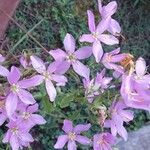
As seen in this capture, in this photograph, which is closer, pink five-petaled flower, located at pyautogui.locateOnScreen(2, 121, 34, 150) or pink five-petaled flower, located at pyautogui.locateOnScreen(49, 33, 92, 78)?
pink five-petaled flower, located at pyautogui.locateOnScreen(49, 33, 92, 78)

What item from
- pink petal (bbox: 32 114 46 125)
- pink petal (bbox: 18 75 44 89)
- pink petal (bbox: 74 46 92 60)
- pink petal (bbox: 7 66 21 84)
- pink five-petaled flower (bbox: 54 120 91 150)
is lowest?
pink five-petaled flower (bbox: 54 120 91 150)

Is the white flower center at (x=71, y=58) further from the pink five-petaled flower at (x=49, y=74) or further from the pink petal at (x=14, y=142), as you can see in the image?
the pink petal at (x=14, y=142)

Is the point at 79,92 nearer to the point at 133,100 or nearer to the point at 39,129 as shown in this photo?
the point at 133,100

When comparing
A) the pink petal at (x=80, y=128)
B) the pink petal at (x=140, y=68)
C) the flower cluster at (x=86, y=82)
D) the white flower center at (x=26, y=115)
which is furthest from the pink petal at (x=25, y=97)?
the pink petal at (x=80, y=128)

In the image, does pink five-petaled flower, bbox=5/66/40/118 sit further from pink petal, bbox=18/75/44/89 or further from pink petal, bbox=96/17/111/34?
pink petal, bbox=96/17/111/34

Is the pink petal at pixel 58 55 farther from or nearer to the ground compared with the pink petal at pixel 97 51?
farther from the ground

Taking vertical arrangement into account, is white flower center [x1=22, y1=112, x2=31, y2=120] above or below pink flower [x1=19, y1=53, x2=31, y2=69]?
below

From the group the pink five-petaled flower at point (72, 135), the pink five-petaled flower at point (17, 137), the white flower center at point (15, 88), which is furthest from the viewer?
the pink five-petaled flower at point (72, 135)

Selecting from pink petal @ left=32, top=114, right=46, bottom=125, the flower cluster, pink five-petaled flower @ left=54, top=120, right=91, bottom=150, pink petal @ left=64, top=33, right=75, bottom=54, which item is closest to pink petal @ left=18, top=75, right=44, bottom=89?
the flower cluster
